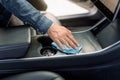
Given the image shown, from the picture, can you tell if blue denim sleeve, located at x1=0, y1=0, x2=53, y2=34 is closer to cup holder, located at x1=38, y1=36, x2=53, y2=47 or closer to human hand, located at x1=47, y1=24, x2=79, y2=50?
human hand, located at x1=47, y1=24, x2=79, y2=50

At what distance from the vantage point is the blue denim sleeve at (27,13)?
1.09 metres

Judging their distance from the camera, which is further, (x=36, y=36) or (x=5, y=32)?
(x=36, y=36)

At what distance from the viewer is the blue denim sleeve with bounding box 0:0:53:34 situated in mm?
1094

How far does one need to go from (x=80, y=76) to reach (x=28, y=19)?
0.34m

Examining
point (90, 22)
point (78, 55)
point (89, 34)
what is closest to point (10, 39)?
point (78, 55)

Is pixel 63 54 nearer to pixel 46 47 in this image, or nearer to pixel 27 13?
pixel 46 47

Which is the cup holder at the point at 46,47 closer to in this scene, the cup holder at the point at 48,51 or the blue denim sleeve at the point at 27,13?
the cup holder at the point at 48,51

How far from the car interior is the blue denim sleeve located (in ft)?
0.20

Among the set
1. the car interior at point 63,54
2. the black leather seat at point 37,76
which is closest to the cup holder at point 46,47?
the car interior at point 63,54

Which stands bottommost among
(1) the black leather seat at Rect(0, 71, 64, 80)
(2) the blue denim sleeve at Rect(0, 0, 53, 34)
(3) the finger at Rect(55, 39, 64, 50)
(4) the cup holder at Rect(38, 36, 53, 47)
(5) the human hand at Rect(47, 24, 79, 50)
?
(1) the black leather seat at Rect(0, 71, 64, 80)

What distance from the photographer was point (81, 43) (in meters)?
1.27

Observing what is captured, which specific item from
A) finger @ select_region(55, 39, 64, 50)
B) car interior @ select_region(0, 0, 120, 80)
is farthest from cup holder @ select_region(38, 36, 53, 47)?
finger @ select_region(55, 39, 64, 50)

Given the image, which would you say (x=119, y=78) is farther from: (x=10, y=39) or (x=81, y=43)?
(x=10, y=39)

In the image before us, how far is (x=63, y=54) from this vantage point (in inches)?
46.0
